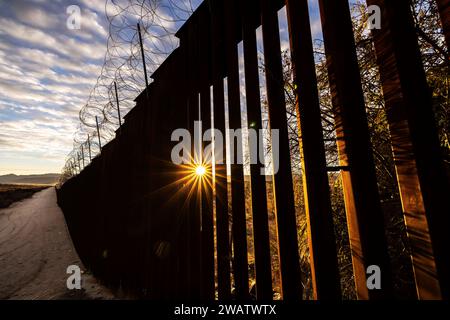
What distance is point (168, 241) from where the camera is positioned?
205 centimetres

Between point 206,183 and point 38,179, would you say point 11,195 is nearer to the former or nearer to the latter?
point 206,183

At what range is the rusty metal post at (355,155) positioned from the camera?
70cm

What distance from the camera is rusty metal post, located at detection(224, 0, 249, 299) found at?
3.81 feet

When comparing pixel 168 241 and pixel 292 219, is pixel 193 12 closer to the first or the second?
pixel 292 219

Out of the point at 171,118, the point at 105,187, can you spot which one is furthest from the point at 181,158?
the point at 105,187

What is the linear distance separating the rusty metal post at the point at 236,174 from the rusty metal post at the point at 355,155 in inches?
20.7

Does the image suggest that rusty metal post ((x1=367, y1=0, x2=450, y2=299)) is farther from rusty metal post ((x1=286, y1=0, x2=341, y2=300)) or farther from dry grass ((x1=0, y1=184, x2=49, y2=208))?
dry grass ((x1=0, y1=184, x2=49, y2=208))

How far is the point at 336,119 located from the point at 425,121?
25cm

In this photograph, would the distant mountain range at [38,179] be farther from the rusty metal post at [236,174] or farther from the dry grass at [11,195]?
the rusty metal post at [236,174]

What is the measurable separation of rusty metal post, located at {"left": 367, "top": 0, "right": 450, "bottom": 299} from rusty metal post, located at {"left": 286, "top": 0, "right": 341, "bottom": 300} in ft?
0.71

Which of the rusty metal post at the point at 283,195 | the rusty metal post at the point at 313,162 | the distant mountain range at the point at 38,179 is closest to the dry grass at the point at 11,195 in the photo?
the rusty metal post at the point at 283,195

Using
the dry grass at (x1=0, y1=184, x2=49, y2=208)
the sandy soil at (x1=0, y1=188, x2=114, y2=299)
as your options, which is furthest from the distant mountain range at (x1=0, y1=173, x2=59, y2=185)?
the sandy soil at (x1=0, y1=188, x2=114, y2=299)

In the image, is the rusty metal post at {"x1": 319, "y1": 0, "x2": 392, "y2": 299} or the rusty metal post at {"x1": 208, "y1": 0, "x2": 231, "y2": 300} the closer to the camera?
the rusty metal post at {"x1": 319, "y1": 0, "x2": 392, "y2": 299}

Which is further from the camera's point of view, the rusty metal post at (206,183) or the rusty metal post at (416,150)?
the rusty metal post at (206,183)
